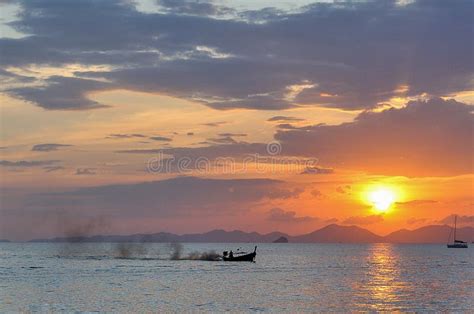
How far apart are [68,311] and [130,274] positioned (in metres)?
47.5

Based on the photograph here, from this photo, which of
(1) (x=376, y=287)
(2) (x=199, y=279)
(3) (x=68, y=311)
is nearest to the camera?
(3) (x=68, y=311)


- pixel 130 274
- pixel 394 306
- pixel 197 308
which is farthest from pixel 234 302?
pixel 130 274

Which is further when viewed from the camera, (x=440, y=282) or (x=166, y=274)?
(x=166, y=274)

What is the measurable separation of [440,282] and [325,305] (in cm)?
3979

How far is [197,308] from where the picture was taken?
65250mm

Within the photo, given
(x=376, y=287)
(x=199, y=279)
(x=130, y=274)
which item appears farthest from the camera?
(x=130, y=274)

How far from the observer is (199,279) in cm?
9988

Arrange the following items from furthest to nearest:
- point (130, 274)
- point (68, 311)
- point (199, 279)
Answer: point (130, 274) → point (199, 279) → point (68, 311)

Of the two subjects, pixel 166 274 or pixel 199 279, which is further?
pixel 166 274

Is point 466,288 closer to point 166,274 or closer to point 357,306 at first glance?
point 357,306

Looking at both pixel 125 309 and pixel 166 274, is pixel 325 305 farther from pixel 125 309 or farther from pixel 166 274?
pixel 166 274

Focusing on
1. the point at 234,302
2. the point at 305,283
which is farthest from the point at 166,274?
the point at 234,302

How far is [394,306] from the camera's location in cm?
6744

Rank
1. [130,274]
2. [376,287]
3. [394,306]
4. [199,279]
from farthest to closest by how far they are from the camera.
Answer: [130,274] → [199,279] → [376,287] → [394,306]
